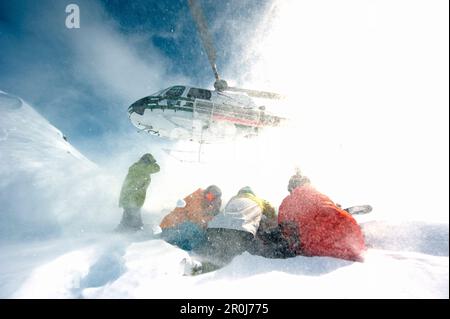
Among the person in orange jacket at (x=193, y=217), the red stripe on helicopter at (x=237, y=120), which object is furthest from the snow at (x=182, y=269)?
the red stripe on helicopter at (x=237, y=120)

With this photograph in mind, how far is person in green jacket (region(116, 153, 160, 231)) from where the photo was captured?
5.42 m

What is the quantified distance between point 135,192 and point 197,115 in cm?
606

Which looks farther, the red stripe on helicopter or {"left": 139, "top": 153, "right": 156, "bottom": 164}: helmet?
the red stripe on helicopter

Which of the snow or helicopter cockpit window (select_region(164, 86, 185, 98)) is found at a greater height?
helicopter cockpit window (select_region(164, 86, 185, 98))

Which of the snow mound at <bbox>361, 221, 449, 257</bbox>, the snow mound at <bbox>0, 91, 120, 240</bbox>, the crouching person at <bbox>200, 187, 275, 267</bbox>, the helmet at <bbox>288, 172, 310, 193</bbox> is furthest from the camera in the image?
the snow mound at <bbox>0, 91, 120, 240</bbox>

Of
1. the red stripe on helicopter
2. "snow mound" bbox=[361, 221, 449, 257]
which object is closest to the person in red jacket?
"snow mound" bbox=[361, 221, 449, 257]

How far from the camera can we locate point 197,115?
10.9 metres

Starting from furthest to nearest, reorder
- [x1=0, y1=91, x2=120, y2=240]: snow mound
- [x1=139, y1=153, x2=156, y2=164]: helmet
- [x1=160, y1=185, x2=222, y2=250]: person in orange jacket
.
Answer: [x1=139, y1=153, x2=156, y2=164]: helmet → [x1=0, y1=91, x2=120, y2=240]: snow mound → [x1=160, y1=185, x2=222, y2=250]: person in orange jacket

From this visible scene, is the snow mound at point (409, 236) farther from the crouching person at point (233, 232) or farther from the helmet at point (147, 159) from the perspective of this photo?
the helmet at point (147, 159)

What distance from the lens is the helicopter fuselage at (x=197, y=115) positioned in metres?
10.9

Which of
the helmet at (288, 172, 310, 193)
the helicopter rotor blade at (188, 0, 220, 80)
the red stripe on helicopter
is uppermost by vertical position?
the helicopter rotor blade at (188, 0, 220, 80)

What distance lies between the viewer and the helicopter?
10836 mm

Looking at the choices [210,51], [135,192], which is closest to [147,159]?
[135,192]

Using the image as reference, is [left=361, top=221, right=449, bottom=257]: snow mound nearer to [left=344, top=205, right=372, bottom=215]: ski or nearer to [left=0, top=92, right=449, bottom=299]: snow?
[left=0, top=92, right=449, bottom=299]: snow
